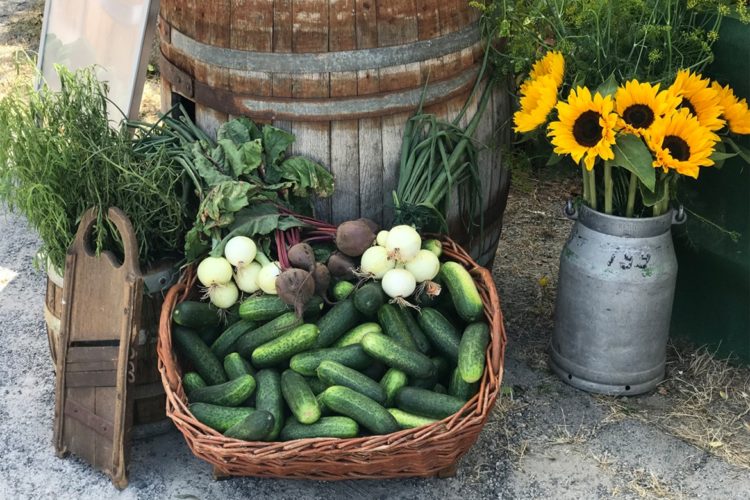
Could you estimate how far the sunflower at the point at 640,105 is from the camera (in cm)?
286

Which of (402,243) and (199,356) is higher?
(402,243)

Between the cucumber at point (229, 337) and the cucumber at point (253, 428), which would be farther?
the cucumber at point (229, 337)

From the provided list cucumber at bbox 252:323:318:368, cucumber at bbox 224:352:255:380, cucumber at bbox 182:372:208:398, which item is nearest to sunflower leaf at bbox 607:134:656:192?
cucumber at bbox 252:323:318:368

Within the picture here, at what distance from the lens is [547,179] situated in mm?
5168

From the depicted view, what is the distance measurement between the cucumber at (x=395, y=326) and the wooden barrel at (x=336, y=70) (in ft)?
1.40

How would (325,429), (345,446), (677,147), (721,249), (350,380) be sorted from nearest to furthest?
1. (345,446)
2. (325,429)
3. (350,380)
4. (677,147)
5. (721,249)

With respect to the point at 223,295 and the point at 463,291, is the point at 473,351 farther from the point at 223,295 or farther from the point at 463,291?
the point at 223,295

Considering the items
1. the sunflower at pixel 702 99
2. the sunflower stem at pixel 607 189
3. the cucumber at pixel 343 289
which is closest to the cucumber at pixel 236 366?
the cucumber at pixel 343 289

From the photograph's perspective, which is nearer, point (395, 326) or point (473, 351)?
point (473, 351)

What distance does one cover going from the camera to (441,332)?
3.00m

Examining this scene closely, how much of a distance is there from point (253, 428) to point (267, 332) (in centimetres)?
39

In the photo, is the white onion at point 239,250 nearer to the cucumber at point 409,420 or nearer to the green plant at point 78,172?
the green plant at point 78,172

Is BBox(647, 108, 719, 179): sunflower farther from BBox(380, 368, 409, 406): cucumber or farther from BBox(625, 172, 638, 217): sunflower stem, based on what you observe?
BBox(380, 368, 409, 406): cucumber

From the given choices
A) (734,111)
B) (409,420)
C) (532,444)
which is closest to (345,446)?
(409,420)
